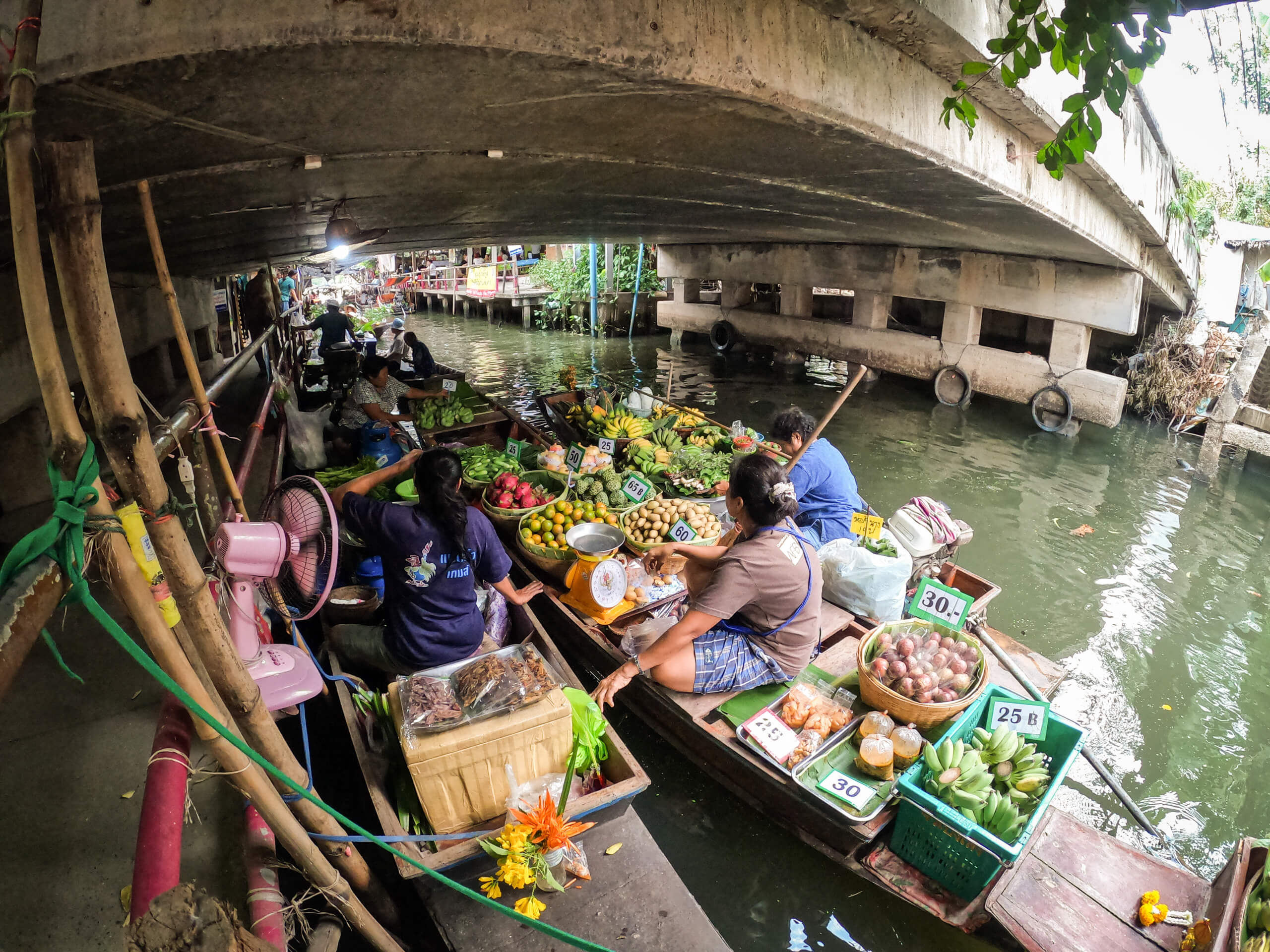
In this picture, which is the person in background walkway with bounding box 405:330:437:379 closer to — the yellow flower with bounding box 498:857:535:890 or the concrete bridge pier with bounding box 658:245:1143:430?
the concrete bridge pier with bounding box 658:245:1143:430

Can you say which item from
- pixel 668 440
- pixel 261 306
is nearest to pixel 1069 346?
pixel 668 440

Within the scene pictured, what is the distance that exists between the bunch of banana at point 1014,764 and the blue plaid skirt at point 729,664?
1.07 metres

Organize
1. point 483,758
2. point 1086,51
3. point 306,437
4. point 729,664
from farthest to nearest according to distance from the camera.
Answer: point 306,437 → point 729,664 → point 483,758 → point 1086,51

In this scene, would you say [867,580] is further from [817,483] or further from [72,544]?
[72,544]

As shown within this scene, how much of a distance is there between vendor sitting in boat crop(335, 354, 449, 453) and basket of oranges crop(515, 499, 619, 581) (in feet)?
9.19

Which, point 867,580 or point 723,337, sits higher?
point 723,337

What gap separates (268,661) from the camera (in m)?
2.63

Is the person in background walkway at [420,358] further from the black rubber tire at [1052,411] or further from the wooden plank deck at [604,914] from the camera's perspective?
the black rubber tire at [1052,411]

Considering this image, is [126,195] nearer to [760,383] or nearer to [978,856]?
[978,856]

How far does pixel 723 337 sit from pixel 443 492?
15.7 meters

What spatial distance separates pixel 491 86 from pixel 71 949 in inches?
151

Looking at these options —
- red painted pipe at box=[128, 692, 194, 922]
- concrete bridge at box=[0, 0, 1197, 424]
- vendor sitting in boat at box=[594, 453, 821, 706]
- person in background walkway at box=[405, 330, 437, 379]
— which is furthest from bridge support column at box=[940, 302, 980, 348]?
red painted pipe at box=[128, 692, 194, 922]

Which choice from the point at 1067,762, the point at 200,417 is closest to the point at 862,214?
the point at 1067,762

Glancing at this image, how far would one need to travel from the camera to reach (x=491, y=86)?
3.09 metres
